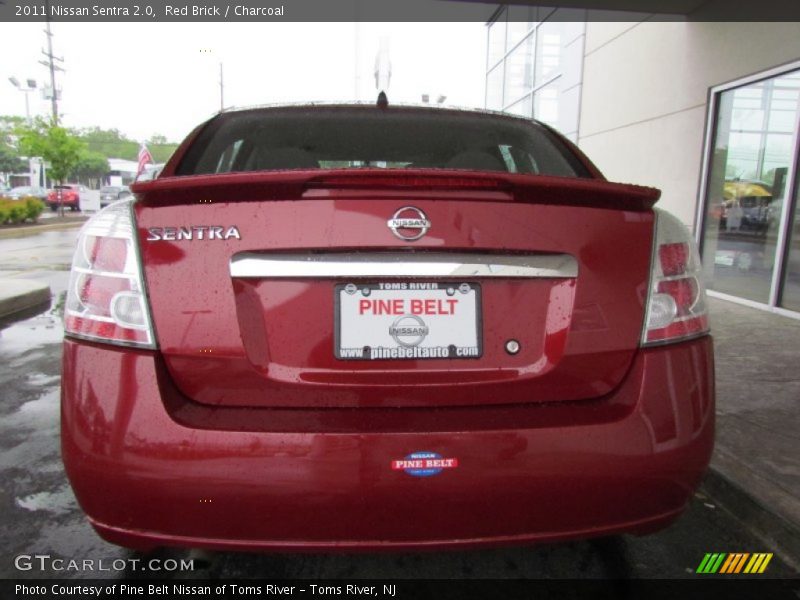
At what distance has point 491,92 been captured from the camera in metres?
20.0

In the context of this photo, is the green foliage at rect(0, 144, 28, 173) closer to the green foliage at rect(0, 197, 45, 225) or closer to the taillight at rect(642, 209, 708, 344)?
the green foliage at rect(0, 197, 45, 225)

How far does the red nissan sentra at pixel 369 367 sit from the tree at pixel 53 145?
28387 millimetres

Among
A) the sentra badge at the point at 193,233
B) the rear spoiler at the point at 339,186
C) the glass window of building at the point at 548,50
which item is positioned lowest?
the sentra badge at the point at 193,233

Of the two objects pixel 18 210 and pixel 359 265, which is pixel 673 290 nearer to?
pixel 359 265

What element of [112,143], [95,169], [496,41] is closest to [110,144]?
[112,143]

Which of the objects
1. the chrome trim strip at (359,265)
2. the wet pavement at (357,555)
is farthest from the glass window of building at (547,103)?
the chrome trim strip at (359,265)

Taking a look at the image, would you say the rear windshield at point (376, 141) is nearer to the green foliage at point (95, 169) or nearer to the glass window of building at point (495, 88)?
the glass window of building at point (495, 88)

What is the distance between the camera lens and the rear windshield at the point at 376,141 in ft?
7.82

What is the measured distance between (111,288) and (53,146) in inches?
1128

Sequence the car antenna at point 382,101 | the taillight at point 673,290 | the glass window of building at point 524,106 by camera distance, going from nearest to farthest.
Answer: the taillight at point 673,290
the car antenna at point 382,101
the glass window of building at point 524,106

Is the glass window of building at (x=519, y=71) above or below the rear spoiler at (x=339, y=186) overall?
above

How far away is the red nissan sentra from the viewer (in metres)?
1.38

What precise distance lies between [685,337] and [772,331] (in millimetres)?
4734

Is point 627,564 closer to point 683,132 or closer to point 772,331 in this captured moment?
point 772,331
